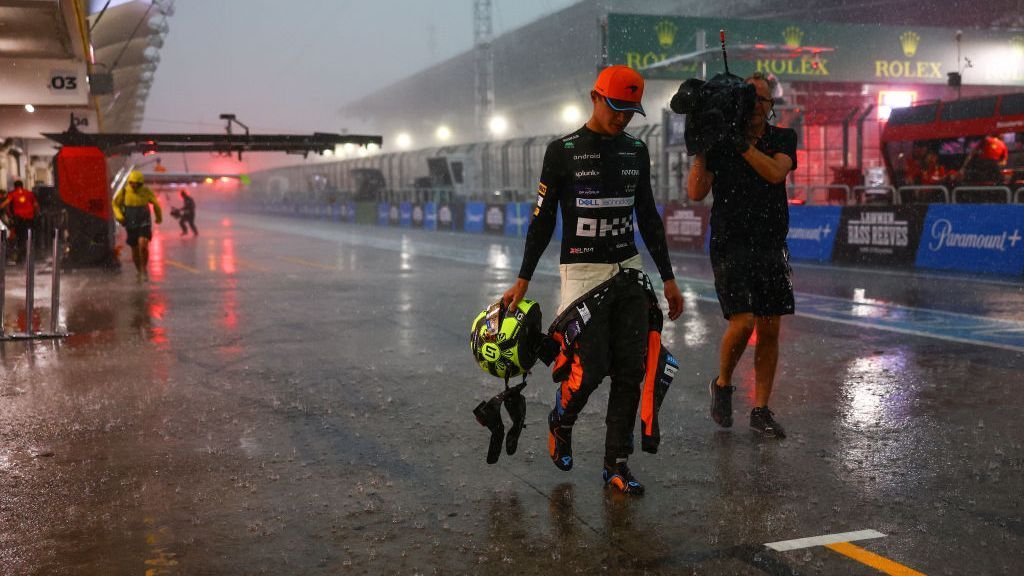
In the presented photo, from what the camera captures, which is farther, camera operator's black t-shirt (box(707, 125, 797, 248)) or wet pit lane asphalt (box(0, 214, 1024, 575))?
camera operator's black t-shirt (box(707, 125, 797, 248))

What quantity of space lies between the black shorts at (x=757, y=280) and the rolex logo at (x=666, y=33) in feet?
83.0

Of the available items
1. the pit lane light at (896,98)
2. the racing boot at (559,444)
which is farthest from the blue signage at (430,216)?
the racing boot at (559,444)

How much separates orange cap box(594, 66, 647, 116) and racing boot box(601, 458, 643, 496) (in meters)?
1.58

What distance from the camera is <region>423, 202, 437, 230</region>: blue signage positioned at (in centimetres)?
3831

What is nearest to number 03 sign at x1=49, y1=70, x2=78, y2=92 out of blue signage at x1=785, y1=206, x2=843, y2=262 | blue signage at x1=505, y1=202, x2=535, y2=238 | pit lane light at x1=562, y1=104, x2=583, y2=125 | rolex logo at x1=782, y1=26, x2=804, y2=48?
blue signage at x1=505, y1=202, x2=535, y2=238

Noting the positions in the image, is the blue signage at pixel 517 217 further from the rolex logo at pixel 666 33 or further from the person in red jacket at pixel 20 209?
the person in red jacket at pixel 20 209

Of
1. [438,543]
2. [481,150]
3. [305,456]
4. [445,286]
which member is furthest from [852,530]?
[481,150]

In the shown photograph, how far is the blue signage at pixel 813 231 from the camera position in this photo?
17.5 m

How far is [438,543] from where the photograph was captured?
370cm

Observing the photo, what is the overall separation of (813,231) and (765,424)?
13.5 meters

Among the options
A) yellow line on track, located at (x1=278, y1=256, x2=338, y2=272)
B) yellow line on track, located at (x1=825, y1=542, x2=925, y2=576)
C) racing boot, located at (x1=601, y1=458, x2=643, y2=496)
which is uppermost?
yellow line on track, located at (x1=278, y1=256, x2=338, y2=272)

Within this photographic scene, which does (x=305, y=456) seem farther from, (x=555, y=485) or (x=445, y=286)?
(x=445, y=286)

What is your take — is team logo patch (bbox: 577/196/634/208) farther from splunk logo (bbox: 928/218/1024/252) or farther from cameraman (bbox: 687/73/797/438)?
splunk logo (bbox: 928/218/1024/252)

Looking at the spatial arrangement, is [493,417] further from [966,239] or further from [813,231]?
[813,231]
